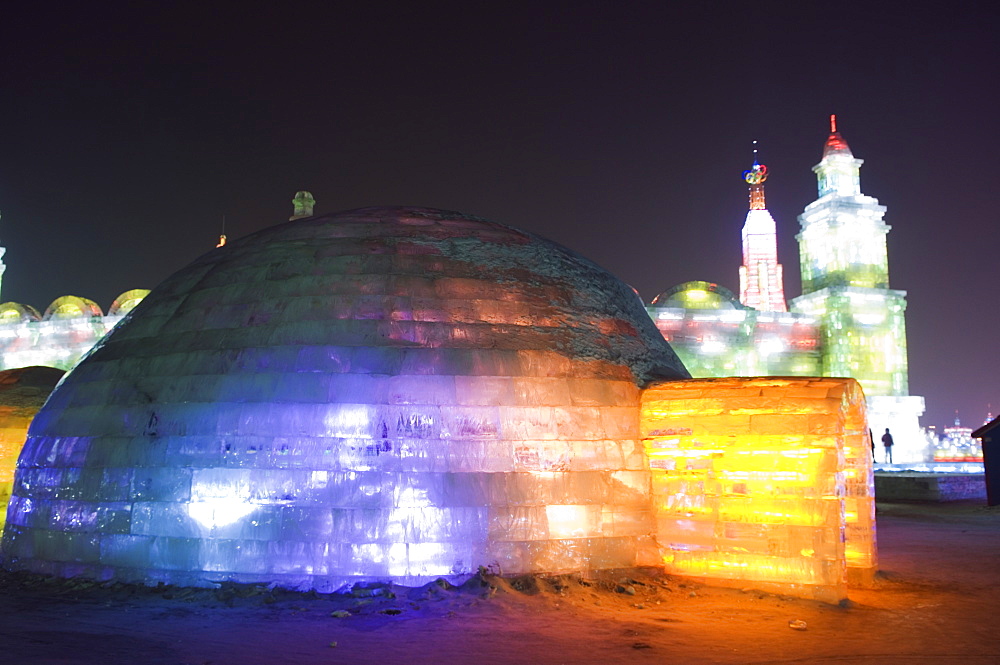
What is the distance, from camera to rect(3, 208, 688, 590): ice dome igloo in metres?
10.7

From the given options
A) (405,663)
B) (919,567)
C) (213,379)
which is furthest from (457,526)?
(919,567)

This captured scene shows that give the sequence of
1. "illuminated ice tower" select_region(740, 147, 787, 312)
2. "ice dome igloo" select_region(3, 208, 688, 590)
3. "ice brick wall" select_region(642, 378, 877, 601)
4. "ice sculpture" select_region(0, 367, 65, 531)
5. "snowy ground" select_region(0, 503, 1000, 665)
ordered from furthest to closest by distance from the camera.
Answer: "illuminated ice tower" select_region(740, 147, 787, 312)
"ice sculpture" select_region(0, 367, 65, 531)
"ice dome igloo" select_region(3, 208, 688, 590)
"ice brick wall" select_region(642, 378, 877, 601)
"snowy ground" select_region(0, 503, 1000, 665)

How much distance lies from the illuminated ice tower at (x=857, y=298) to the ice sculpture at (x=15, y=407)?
56.4m

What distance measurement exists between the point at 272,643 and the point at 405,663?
1.66m

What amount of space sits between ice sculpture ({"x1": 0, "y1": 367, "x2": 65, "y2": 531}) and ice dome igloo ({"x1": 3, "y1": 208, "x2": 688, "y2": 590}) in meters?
3.00

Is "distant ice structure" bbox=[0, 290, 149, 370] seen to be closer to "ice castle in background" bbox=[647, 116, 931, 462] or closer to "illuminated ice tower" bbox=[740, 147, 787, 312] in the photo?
"ice castle in background" bbox=[647, 116, 931, 462]

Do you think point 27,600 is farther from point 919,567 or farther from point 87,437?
point 919,567

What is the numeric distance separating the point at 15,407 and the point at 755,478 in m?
14.8

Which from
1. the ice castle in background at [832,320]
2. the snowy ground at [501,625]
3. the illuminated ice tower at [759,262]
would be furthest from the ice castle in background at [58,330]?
the illuminated ice tower at [759,262]

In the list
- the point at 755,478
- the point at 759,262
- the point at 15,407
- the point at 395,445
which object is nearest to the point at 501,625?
the point at 395,445

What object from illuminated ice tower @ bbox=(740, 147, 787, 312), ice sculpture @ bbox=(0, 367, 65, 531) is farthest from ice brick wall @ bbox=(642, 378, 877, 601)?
illuminated ice tower @ bbox=(740, 147, 787, 312)

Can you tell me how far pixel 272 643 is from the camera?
8.50 m

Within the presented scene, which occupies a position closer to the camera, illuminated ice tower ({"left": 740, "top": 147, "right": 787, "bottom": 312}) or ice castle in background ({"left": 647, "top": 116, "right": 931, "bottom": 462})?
ice castle in background ({"left": 647, "top": 116, "right": 931, "bottom": 462})

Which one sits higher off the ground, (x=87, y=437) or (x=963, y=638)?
(x=87, y=437)
